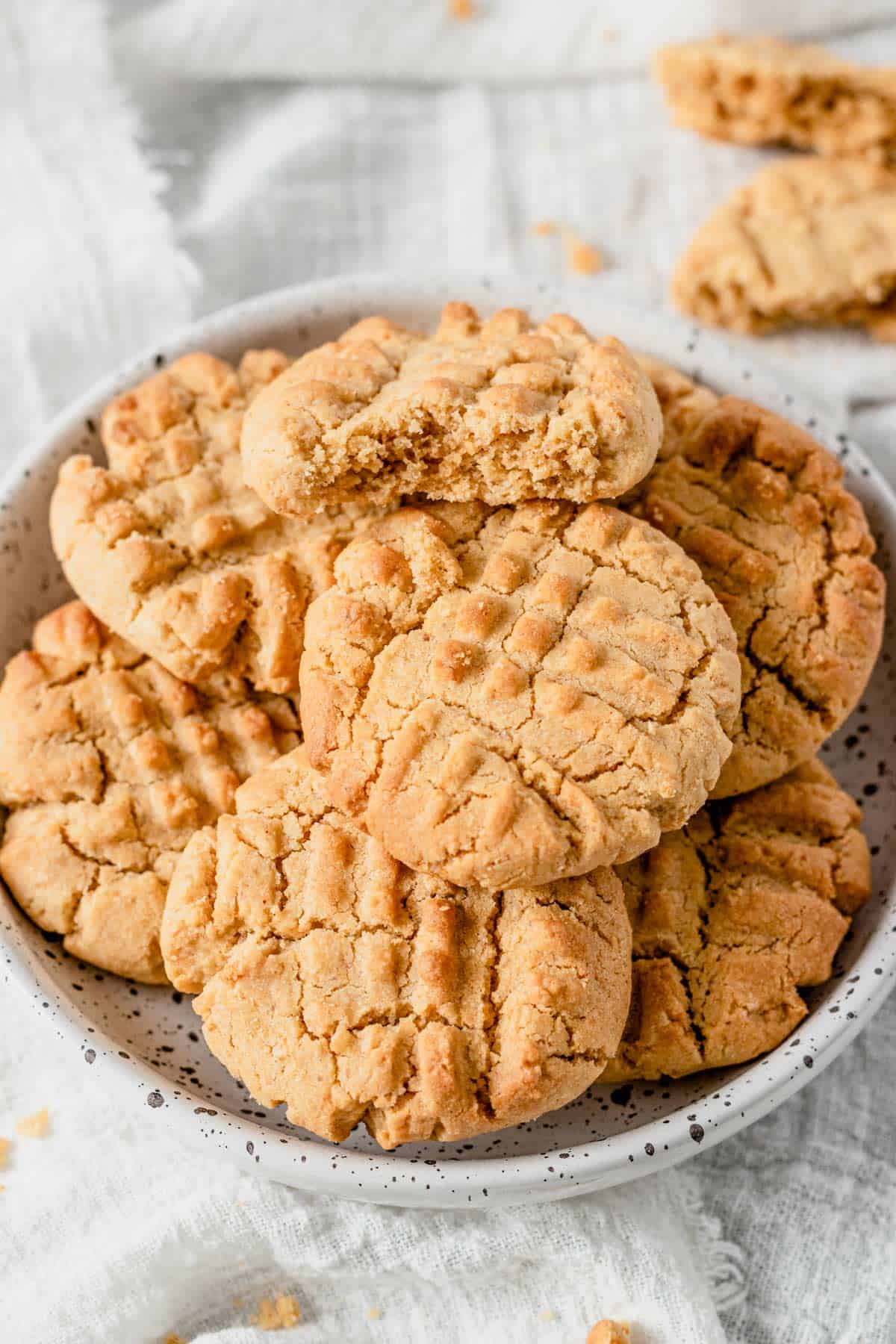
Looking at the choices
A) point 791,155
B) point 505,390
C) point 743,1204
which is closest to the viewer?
point 505,390

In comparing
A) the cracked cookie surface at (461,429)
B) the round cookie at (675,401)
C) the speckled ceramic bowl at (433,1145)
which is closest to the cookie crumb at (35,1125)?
the speckled ceramic bowl at (433,1145)

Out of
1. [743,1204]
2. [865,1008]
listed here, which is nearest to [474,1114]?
[865,1008]

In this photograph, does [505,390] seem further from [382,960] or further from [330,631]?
[382,960]

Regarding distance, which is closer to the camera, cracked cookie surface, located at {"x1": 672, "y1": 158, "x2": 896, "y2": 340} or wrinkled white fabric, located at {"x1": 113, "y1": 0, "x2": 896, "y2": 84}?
cracked cookie surface, located at {"x1": 672, "y1": 158, "x2": 896, "y2": 340}

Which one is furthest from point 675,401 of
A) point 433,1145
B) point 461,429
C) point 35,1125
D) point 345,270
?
point 35,1125

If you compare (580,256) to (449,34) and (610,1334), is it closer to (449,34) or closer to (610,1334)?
(449,34)

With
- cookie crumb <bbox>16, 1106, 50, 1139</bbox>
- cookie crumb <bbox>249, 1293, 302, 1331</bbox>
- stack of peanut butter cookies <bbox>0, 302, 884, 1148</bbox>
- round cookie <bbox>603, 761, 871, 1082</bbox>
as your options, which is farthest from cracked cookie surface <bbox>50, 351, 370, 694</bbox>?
cookie crumb <bbox>249, 1293, 302, 1331</bbox>

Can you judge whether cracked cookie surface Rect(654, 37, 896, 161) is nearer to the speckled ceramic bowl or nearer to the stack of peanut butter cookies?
the speckled ceramic bowl
